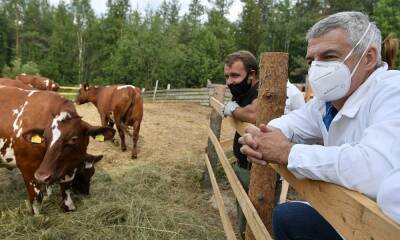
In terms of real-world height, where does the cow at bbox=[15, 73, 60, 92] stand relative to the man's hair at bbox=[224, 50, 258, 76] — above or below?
below

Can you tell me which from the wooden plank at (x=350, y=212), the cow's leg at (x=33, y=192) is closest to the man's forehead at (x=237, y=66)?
the wooden plank at (x=350, y=212)

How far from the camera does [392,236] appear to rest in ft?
3.72

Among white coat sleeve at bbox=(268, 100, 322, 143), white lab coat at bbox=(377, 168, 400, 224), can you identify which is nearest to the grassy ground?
white coat sleeve at bbox=(268, 100, 322, 143)

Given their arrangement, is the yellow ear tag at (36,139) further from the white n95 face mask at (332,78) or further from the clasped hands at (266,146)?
the white n95 face mask at (332,78)

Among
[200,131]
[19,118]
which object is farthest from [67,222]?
[200,131]

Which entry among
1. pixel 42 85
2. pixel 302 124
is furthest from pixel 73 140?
pixel 42 85

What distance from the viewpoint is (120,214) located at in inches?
180

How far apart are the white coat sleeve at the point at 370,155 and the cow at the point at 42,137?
11.0 feet

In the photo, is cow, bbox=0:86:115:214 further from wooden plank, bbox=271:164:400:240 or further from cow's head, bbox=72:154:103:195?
wooden plank, bbox=271:164:400:240

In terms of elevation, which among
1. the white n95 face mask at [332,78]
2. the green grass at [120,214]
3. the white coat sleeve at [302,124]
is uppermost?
the white n95 face mask at [332,78]

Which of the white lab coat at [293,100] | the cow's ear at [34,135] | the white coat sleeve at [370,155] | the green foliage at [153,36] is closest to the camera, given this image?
the white coat sleeve at [370,155]

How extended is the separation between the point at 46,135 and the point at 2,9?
5357cm

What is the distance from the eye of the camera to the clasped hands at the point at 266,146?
5.99 feet

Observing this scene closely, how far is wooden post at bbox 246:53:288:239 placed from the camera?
2.55 m
